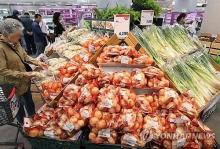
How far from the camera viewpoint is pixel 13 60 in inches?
116

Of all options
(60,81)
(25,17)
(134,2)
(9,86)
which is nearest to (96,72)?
(60,81)

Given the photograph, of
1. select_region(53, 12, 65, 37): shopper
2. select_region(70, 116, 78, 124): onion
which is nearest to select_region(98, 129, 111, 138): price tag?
select_region(70, 116, 78, 124): onion

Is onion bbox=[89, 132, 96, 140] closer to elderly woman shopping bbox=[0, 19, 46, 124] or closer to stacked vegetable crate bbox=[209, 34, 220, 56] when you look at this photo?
elderly woman shopping bbox=[0, 19, 46, 124]

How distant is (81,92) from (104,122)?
15.5 inches

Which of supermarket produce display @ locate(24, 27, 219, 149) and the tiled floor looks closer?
supermarket produce display @ locate(24, 27, 219, 149)

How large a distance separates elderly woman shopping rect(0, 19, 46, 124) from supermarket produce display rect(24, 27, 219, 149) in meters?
0.30

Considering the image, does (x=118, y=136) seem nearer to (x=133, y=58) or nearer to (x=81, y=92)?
(x=81, y=92)

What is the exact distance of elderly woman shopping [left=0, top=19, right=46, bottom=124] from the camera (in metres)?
2.75

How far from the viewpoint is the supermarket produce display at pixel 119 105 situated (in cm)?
202

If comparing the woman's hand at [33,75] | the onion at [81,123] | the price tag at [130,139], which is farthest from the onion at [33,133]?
the woman's hand at [33,75]

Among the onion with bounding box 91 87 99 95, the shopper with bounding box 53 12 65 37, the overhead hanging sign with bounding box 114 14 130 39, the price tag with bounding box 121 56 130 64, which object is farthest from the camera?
the shopper with bounding box 53 12 65 37

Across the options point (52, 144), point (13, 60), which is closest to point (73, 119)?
point (52, 144)

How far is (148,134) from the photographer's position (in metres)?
2.00

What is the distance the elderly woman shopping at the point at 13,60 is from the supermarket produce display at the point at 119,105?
0.30m
